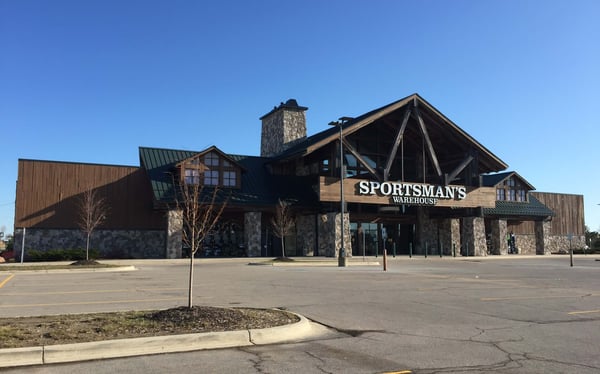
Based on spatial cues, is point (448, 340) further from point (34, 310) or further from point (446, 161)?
point (446, 161)

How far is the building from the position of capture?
32.8 metres

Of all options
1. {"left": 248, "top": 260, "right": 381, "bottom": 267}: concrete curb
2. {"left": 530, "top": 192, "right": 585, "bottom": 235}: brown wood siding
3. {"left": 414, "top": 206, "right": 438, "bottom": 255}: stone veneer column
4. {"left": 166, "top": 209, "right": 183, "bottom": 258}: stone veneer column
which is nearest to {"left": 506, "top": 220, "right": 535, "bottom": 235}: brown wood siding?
{"left": 530, "top": 192, "right": 585, "bottom": 235}: brown wood siding

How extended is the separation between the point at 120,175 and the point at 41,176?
4775 millimetres

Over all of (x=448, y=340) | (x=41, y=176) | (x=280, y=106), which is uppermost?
(x=280, y=106)

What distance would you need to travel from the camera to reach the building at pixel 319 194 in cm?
3275

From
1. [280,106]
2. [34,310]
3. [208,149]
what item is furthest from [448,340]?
[280,106]

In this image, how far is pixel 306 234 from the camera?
38344mm

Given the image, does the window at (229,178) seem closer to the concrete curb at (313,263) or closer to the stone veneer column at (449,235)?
the concrete curb at (313,263)

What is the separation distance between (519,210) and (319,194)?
885 inches

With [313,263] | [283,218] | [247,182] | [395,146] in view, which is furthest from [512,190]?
[313,263]

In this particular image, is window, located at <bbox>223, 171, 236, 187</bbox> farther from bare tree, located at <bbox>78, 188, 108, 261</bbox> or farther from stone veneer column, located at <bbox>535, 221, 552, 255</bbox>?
stone veneer column, located at <bbox>535, 221, 552, 255</bbox>

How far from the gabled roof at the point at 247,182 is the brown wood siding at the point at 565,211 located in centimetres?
2795

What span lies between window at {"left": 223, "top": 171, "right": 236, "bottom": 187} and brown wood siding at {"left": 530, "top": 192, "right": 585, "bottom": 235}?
33.0 metres

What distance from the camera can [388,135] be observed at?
43.0m
